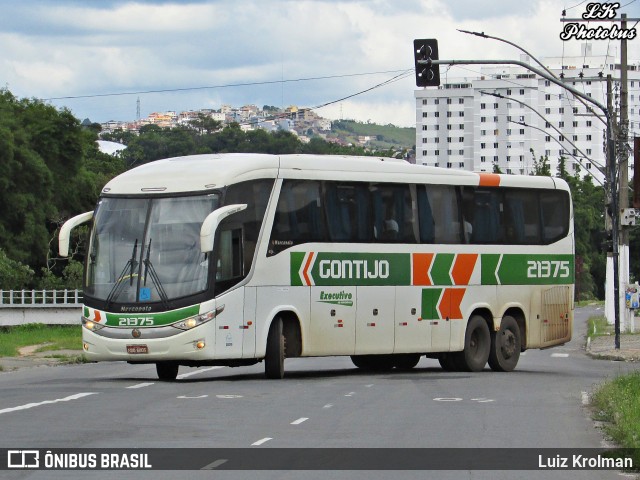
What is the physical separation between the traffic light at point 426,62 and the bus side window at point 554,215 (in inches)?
144

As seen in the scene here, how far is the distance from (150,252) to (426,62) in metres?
10.5

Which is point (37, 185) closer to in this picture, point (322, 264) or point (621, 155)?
point (621, 155)

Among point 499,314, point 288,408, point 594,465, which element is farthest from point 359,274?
point 594,465

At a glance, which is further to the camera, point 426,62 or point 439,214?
point 426,62

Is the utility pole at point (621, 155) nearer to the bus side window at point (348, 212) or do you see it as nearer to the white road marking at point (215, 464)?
the bus side window at point (348, 212)

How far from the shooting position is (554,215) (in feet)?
106

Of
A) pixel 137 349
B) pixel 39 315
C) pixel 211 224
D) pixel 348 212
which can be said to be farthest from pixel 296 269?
pixel 39 315

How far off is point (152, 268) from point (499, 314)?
8.91 metres

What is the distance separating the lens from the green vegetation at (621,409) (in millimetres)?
16013

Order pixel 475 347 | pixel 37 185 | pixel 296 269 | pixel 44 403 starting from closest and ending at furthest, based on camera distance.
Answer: pixel 44 403, pixel 296 269, pixel 475 347, pixel 37 185

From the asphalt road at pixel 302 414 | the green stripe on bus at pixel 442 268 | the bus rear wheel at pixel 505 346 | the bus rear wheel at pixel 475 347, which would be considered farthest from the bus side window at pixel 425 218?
the bus rear wheel at pixel 505 346

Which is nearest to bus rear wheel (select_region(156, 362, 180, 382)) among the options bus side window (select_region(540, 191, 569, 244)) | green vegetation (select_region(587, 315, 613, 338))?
bus side window (select_region(540, 191, 569, 244))

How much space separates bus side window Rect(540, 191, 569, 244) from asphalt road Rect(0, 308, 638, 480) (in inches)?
134

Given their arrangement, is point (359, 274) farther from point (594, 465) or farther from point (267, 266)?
point (594, 465)
